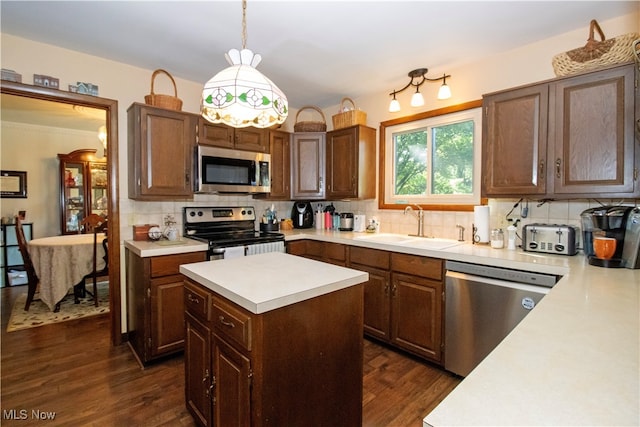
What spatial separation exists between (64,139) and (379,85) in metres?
5.16

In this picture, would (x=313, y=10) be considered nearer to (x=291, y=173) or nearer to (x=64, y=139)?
(x=291, y=173)

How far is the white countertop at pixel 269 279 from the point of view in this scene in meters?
1.20

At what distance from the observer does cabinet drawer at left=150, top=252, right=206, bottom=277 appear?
2.34 m

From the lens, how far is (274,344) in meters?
1.20

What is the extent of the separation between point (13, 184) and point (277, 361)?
5.74 metres

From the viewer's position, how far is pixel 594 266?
1.78m

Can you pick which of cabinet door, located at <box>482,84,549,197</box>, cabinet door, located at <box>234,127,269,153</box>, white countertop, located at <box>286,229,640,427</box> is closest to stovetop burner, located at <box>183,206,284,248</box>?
cabinet door, located at <box>234,127,269,153</box>

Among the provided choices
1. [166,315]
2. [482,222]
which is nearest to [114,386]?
[166,315]

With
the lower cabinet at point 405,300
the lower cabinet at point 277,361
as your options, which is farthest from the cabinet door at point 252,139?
the lower cabinet at point 277,361

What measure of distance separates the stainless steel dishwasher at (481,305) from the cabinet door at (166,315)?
6.68 feet

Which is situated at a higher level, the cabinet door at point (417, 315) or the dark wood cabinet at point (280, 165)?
the dark wood cabinet at point (280, 165)

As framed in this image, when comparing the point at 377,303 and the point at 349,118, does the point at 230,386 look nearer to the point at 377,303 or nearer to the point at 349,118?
the point at 377,303

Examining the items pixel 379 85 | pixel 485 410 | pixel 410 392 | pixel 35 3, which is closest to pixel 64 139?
pixel 35 3

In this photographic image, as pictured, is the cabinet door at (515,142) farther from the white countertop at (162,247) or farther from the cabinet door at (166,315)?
the cabinet door at (166,315)
